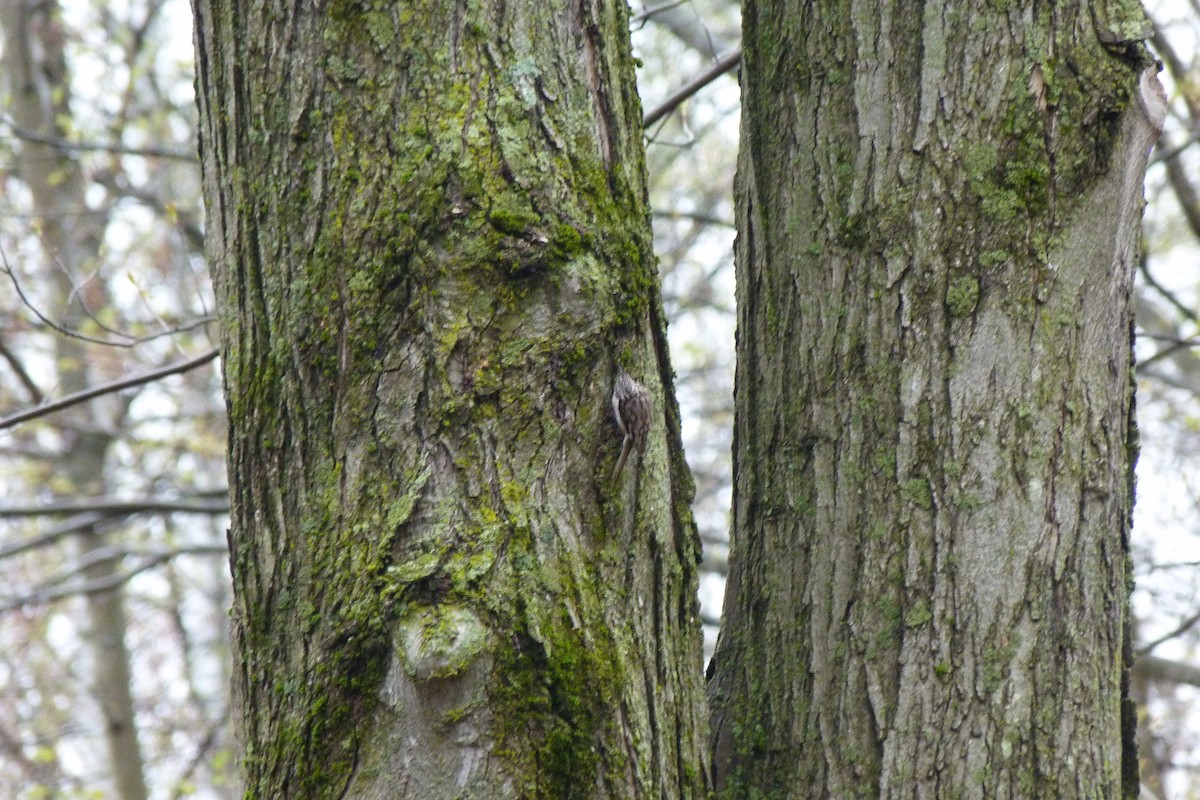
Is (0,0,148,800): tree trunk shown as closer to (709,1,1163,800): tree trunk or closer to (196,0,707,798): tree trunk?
(196,0,707,798): tree trunk

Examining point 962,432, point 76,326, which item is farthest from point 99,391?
point 76,326

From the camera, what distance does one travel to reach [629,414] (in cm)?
129

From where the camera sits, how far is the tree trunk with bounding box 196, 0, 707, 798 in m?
1.20

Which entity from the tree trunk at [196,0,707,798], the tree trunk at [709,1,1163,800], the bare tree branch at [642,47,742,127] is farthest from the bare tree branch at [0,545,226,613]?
the tree trunk at [709,1,1163,800]

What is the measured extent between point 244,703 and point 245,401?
0.41 meters

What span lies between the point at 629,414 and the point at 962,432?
512mm

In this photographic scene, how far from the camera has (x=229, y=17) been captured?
1380mm

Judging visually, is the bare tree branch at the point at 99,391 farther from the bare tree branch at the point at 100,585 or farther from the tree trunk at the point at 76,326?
the tree trunk at the point at 76,326

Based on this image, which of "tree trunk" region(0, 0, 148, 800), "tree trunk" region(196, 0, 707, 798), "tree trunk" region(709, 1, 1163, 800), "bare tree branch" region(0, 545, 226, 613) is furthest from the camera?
"tree trunk" region(0, 0, 148, 800)

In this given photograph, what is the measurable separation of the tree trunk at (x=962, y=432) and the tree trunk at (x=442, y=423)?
25 centimetres

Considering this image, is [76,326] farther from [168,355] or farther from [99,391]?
[99,391]

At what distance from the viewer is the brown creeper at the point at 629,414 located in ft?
4.24

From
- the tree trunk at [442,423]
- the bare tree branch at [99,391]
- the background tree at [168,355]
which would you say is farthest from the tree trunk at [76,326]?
the tree trunk at [442,423]

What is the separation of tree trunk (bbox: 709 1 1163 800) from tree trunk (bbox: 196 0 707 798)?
0.25m
